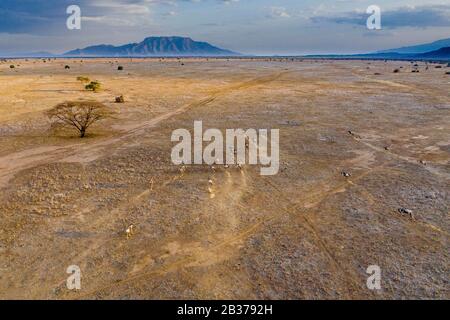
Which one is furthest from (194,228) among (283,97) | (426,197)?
(283,97)

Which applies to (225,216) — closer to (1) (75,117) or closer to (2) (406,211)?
(2) (406,211)

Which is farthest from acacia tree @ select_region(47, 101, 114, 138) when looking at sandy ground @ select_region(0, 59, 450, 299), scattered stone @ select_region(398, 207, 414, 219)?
→ scattered stone @ select_region(398, 207, 414, 219)

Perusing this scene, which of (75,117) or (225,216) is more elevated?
(75,117)

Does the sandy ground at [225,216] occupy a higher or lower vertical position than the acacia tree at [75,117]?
lower

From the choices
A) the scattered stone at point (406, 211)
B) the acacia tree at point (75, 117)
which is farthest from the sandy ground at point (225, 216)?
the acacia tree at point (75, 117)

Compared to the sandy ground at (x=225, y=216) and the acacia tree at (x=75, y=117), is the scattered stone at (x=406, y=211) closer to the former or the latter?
the sandy ground at (x=225, y=216)

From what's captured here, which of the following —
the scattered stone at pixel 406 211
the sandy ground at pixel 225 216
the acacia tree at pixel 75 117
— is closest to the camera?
the sandy ground at pixel 225 216

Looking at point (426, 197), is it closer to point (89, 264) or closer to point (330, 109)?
point (89, 264)

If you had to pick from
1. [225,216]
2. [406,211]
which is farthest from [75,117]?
[406,211]
